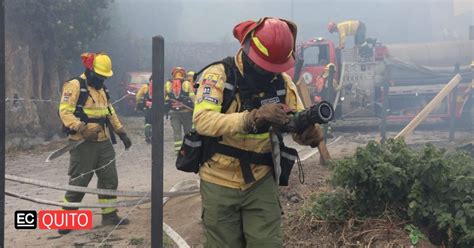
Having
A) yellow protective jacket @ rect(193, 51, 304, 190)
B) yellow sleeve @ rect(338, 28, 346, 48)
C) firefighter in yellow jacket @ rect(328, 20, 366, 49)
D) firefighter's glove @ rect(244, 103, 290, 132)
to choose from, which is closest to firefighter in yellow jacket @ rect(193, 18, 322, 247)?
yellow protective jacket @ rect(193, 51, 304, 190)

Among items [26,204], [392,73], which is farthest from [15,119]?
[392,73]

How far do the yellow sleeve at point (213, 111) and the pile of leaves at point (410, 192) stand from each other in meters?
1.48

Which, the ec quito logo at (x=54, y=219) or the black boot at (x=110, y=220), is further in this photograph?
the black boot at (x=110, y=220)

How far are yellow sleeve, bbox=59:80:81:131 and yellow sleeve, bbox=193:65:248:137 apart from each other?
2635 mm

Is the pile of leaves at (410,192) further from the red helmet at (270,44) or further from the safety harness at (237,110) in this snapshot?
the red helmet at (270,44)

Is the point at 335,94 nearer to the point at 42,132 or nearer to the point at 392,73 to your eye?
the point at 392,73

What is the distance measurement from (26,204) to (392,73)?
31.1 feet

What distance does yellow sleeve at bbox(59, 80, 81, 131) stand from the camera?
16.3 ft

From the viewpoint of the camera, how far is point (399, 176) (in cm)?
355

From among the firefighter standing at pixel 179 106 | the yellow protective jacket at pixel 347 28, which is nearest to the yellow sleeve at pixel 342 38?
the yellow protective jacket at pixel 347 28

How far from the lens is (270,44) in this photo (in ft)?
8.50

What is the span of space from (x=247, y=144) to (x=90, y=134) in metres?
2.79

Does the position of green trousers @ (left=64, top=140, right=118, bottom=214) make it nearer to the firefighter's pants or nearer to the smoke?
the firefighter's pants

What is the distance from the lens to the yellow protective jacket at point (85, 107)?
16.3 ft
